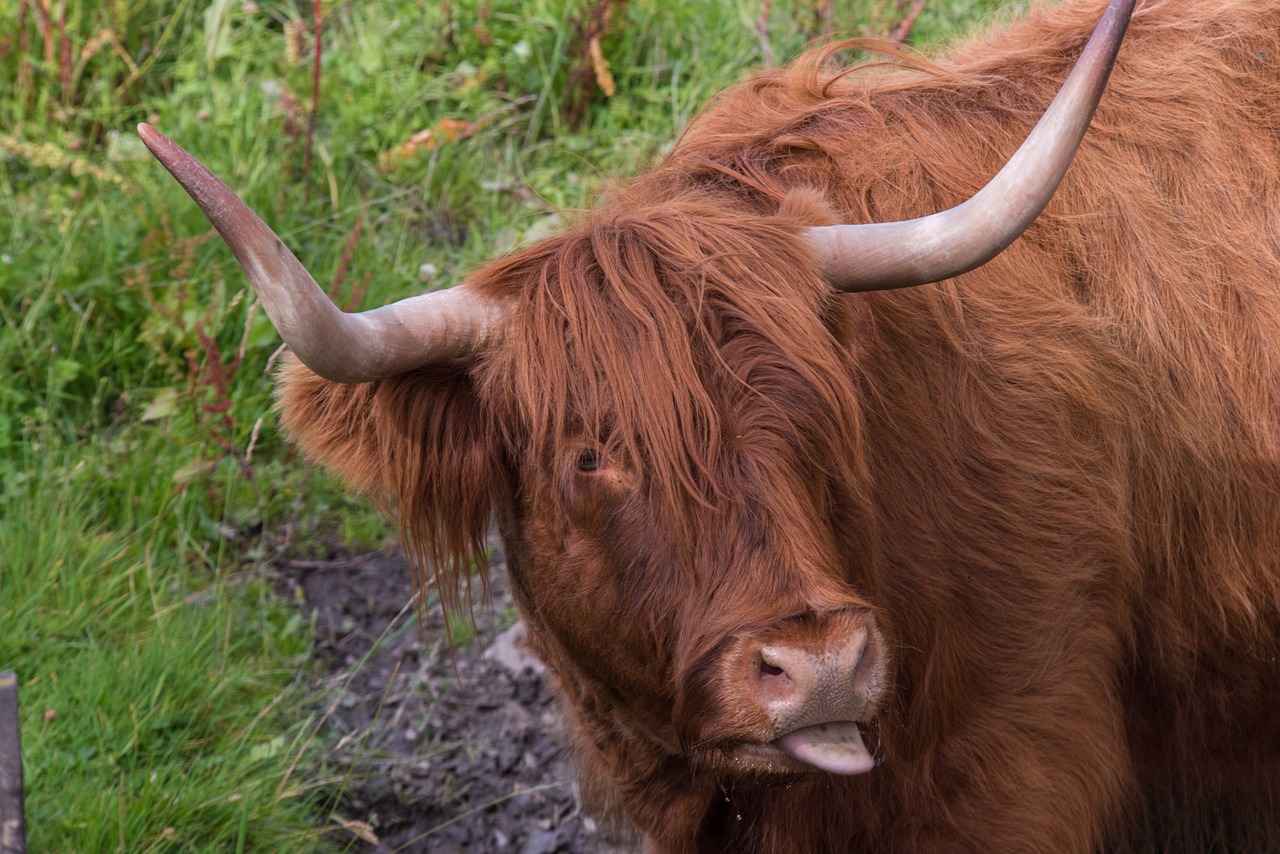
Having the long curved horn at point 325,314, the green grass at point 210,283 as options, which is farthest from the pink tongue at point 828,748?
the green grass at point 210,283

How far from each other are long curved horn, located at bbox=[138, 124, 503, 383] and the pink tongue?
87 centimetres

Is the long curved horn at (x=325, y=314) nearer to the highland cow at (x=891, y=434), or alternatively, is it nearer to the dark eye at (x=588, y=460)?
the highland cow at (x=891, y=434)

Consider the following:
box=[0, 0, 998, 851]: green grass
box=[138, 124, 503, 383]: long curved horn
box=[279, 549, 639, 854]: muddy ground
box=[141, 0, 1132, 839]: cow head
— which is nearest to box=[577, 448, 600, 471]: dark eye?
box=[141, 0, 1132, 839]: cow head

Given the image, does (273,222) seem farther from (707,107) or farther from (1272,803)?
(1272,803)

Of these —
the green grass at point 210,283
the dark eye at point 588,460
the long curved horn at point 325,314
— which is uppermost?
the long curved horn at point 325,314

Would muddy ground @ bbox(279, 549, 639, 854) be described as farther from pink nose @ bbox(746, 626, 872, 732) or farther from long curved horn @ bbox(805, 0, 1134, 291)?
long curved horn @ bbox(805, 0, 1134, 291)

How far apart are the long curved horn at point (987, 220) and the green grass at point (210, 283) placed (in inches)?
31.1

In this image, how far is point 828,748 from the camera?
2.13 meters

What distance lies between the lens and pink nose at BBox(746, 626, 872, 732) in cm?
204

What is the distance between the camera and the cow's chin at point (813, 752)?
6.96 ft

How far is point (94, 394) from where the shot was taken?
14.6 feet

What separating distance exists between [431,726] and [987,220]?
7.68 ft

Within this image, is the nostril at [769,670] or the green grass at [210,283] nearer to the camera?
the nostril at [769,670]

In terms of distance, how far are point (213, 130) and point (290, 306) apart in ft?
11.1
